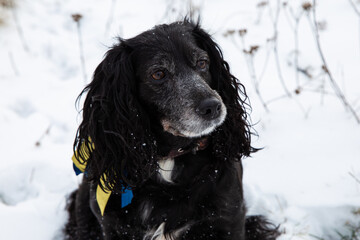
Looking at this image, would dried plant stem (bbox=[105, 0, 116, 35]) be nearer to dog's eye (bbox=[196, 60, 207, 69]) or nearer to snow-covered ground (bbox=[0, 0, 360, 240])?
snow-covered ground (bbox=[0, 0, 360, 240])

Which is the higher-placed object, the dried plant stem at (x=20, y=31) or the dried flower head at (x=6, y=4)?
the dried flower head at (x=6, y=4)

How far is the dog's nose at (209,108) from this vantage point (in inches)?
98.6

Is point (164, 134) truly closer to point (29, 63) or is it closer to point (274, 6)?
point (29, 63)

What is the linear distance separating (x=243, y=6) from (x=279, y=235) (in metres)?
4.25

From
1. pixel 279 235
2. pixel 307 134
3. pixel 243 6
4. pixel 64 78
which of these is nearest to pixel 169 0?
pixel 243 6

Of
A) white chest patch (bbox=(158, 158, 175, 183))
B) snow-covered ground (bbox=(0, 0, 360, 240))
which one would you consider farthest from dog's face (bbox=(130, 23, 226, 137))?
snow-covered ground (bbox=(0, 0, 360, 240))

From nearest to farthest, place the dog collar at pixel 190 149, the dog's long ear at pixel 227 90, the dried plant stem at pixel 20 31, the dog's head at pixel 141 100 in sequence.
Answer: the dog's head at pixel 141 100
the dog collar at pixel 190 149
the dog's long ear at pixel 227 90
the dried plant stem at pixel 20 31

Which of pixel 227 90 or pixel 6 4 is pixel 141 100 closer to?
pixel 227 90

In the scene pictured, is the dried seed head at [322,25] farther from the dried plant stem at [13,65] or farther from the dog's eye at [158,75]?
the dried plant stem at [13,65]

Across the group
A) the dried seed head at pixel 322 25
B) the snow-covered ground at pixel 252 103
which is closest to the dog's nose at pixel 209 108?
the snow-covered ground at pixel 252 103

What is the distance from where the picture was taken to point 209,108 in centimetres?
251

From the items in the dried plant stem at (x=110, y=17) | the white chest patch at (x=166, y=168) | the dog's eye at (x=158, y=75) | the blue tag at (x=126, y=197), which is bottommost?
the blue tag at (x=126, y=197)

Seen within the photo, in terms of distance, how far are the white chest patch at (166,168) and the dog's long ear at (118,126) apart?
0.10 meters

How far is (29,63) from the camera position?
5676mm
